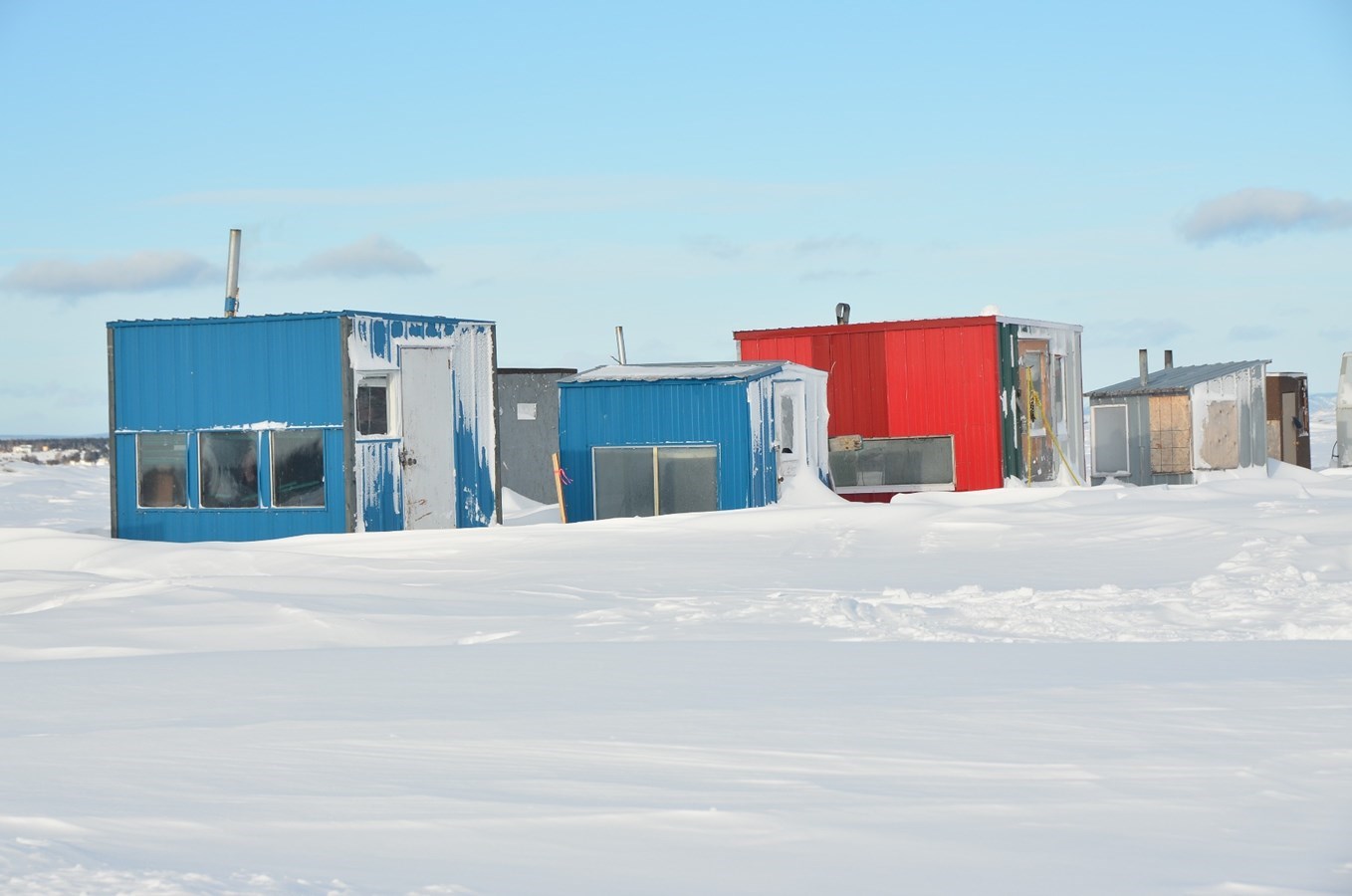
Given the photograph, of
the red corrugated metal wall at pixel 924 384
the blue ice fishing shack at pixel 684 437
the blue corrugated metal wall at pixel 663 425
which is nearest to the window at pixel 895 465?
the red corrugated metal wall at pixel 924 384

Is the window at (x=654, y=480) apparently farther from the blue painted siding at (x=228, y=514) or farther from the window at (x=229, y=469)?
the window at (x=229, y=469)

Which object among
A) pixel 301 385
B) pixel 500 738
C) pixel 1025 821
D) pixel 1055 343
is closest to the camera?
pixel 1025 821

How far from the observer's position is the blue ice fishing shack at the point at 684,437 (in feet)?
73.9

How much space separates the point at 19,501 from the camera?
130ft

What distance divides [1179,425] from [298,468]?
20.5 meters

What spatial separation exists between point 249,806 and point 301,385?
49.5 feet

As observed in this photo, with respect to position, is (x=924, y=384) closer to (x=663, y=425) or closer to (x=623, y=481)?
(x=663, y=425)

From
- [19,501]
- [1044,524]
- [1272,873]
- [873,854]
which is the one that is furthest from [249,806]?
[19,501]

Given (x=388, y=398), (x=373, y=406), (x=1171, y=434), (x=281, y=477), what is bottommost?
(x=281, y=477)

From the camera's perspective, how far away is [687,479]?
22859 millimetres

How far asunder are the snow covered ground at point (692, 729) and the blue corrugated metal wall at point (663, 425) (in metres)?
6.85

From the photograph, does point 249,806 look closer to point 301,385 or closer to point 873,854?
point 873,854

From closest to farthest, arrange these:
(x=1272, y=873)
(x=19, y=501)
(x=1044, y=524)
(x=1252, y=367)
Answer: (x=1272, y=873)
(x=1044, y=524)
(x=1252, y=367)
(x=19, y=501)

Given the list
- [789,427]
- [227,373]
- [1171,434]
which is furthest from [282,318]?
[1171,434]
